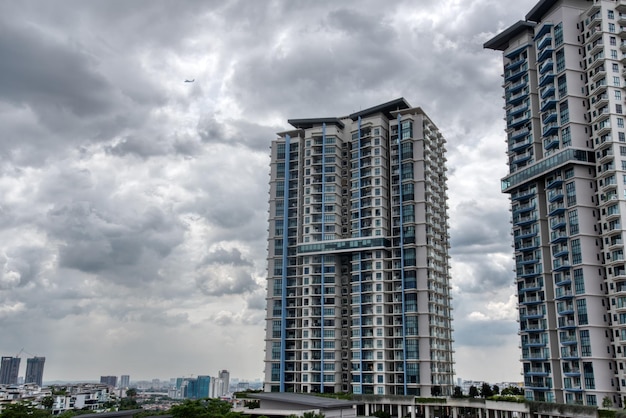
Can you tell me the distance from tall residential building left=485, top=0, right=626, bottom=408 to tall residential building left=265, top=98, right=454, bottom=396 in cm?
2042

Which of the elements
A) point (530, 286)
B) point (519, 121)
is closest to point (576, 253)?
point (530, 286)

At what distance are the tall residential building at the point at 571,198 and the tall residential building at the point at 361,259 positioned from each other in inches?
804

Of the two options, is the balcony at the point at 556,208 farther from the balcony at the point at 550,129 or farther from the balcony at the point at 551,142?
the balcony at the point at 550,129

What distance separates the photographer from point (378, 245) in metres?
115

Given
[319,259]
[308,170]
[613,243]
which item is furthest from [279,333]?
[613,243]

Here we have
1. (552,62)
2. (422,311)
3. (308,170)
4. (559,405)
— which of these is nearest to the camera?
(559,405)

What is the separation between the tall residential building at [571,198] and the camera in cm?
8069

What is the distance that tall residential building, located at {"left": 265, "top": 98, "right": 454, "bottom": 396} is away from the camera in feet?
362

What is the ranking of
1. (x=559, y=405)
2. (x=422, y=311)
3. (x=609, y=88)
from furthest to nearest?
(x=422, y=311), (x=609, y=88), (x=559, y=405)

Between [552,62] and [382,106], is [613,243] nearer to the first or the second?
[552,62]

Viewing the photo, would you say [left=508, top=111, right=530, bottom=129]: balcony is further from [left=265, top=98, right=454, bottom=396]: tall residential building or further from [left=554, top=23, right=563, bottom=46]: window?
[left=265, top=98, right=454, bottom=396]: tall residential building

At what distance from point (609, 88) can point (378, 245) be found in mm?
50449

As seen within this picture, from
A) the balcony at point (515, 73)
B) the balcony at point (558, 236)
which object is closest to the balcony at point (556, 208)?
the balcony at point (558, 236)

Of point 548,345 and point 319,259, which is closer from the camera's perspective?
point 548,345
